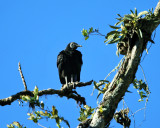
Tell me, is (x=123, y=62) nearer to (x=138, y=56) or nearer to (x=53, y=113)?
(x=138, y=56)

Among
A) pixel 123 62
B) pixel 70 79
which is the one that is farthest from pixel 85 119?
pixel 70 79

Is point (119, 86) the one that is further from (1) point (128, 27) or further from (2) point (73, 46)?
(2) point (73, 46)

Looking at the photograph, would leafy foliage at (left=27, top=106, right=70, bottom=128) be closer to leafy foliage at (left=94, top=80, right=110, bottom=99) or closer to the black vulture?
leafy foliage at (left=94, top=80, right=110, bottom=99)

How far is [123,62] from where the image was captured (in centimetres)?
319

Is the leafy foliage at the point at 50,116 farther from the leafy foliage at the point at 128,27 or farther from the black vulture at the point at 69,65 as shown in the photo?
the black vulture at the point at 69,65

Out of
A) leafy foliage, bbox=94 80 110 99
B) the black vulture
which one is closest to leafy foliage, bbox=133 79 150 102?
leafy foliage, bbox=94 80 110 99

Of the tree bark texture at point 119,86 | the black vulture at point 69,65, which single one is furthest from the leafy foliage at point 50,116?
the black vulture at point 69,65

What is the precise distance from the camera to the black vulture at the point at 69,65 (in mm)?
6422

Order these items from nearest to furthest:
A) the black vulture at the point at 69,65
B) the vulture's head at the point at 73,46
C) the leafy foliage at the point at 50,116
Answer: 1. the leafy foliage at the point at 50,116
2. the black vulture at the point at 69,65
3. the vulture's head at the point at 73,46

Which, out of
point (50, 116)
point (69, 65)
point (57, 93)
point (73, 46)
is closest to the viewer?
point (50, 116)

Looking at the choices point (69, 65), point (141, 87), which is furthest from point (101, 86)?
point (69, 65)

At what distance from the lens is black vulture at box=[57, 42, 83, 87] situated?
6422 millimetres

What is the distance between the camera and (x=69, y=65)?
642cm

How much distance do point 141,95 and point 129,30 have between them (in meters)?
0.78
